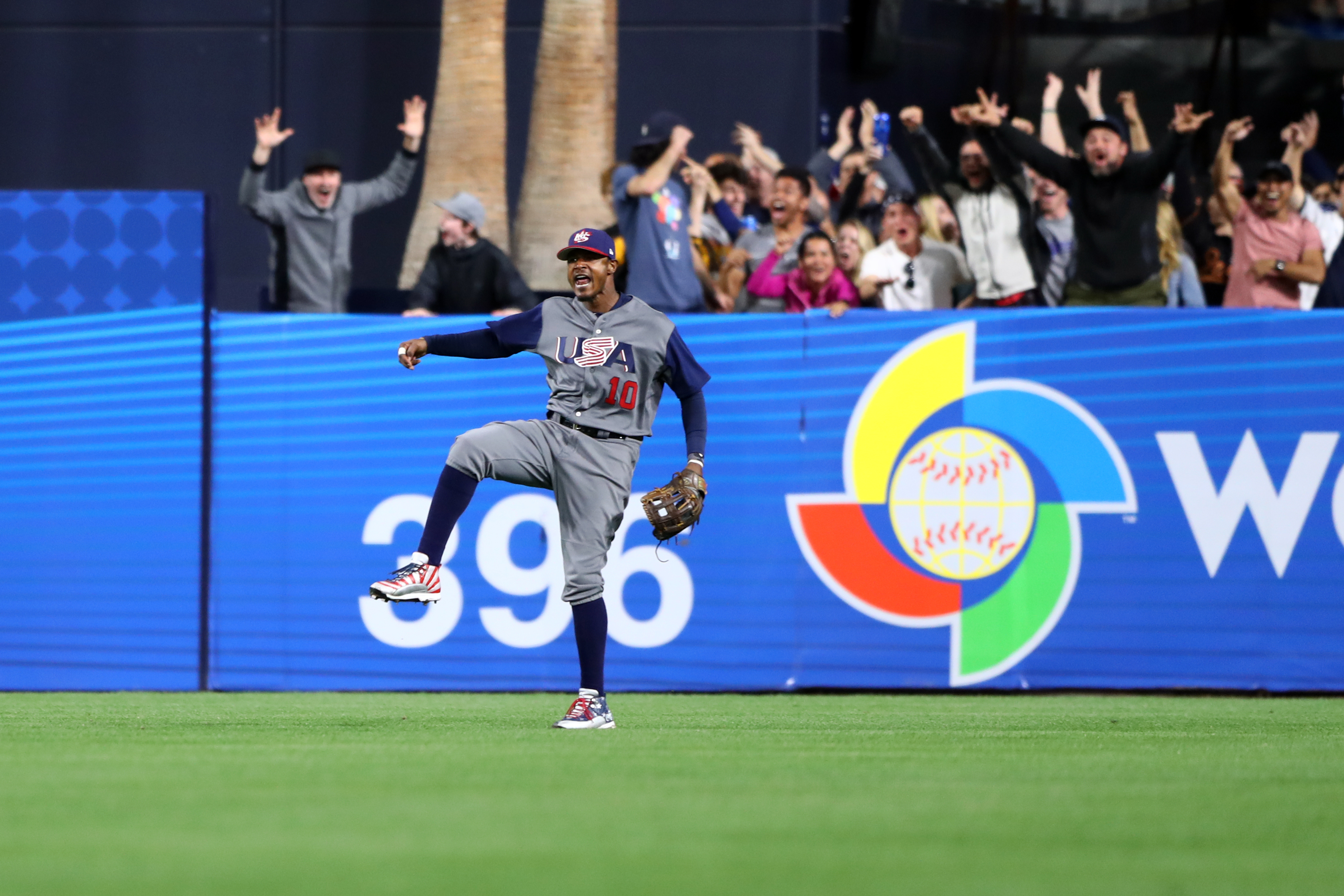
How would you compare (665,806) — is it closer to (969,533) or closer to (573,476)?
(573,476)

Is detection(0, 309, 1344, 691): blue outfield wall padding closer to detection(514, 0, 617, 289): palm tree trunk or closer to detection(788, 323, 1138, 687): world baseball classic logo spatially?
detection(788, 323, 1138, 687): world baseball classic logo

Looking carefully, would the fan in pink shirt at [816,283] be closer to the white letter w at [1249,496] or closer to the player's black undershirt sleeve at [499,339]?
the white letter w at [1249,496]

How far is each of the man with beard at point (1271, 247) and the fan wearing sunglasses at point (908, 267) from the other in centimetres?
184

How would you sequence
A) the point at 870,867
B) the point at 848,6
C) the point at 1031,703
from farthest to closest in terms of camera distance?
the point at 848,6, the point at 1031,703, the point at 870,867

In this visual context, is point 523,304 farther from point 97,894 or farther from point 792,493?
point 97,894

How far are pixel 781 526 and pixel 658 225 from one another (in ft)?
7.08

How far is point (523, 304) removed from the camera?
38.6 feet

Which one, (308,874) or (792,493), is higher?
(792,493)

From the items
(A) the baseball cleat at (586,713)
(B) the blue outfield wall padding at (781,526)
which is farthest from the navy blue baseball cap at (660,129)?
(A) the baseball cleat at (586,713)

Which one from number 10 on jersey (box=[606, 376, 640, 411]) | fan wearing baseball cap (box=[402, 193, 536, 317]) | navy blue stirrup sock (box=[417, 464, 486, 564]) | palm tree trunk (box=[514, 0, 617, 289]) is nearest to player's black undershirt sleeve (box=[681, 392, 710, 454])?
number 10 on jersey (box=[606, 376, 640, 411])

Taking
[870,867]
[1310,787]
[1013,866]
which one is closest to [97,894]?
[870,867]

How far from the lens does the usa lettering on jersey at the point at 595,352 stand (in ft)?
25.7

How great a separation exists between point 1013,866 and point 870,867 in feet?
1.15

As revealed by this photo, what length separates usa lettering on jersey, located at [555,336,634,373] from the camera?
309 inches
